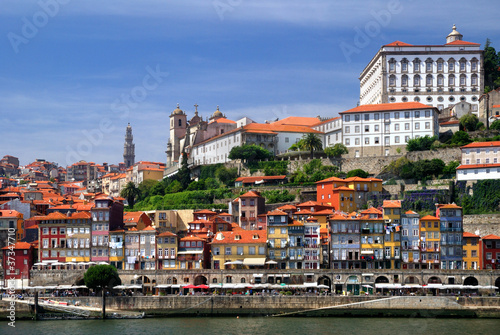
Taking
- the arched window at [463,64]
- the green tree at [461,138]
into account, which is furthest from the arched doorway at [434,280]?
the arched window at [463,64]

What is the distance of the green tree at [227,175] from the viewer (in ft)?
333

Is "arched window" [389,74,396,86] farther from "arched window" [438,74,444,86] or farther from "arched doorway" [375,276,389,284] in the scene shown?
"arched doorway" [375,276,389,284]

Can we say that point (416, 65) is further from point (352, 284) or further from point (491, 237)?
point (352, 284)

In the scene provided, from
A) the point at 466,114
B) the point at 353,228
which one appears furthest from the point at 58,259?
the point at 466,114

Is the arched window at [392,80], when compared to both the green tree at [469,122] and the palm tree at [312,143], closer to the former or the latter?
the green tree at [469,122]

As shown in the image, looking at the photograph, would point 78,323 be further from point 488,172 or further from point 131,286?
point 488,172

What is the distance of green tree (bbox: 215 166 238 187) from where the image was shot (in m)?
101

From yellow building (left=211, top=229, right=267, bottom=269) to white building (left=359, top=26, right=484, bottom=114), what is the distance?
46728 millimetres

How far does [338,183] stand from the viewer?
3339 inches

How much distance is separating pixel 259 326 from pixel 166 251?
57.0ft

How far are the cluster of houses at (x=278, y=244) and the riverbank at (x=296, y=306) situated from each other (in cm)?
668

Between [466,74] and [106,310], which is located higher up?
[466,74]

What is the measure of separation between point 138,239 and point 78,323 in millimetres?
14403

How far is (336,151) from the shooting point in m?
99.7
